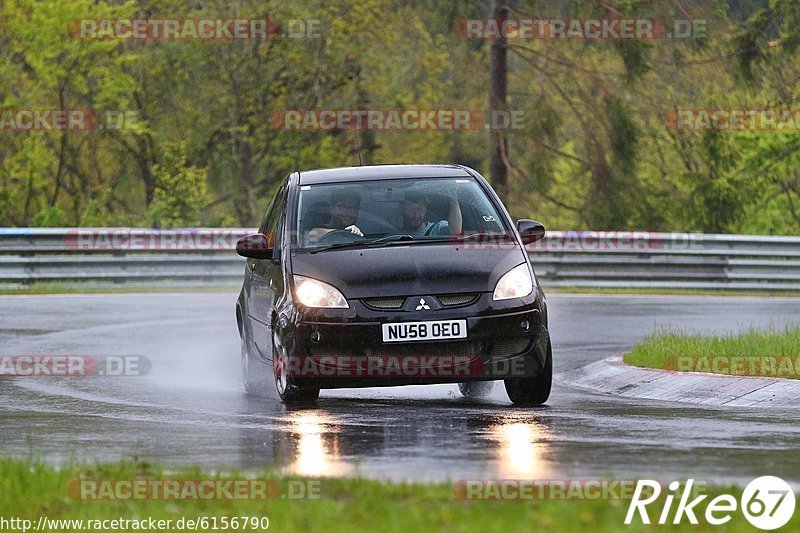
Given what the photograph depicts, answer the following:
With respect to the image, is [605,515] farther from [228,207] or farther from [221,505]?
[228,207]

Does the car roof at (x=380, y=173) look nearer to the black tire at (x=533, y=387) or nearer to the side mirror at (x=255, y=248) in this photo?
the side mirror at (x=255, y=248)

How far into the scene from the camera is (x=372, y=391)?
45.0 feet

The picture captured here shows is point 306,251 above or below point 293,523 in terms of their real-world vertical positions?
above

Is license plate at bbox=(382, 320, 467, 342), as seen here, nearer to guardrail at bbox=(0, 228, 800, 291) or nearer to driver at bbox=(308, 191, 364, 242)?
driver at bbox=(308, 191, 364, 242)

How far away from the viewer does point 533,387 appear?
11.8m

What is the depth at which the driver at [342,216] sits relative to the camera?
39.8ft

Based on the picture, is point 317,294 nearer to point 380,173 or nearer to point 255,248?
point 255,248

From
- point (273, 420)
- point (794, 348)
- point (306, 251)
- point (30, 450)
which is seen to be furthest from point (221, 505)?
point (794, 348)

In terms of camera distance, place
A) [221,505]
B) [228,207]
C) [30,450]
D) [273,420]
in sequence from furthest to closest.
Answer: [228,207] → [273,420] → [30,450] → [221,505]

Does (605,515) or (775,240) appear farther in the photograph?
(775,240)

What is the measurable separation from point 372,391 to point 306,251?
2.20 m

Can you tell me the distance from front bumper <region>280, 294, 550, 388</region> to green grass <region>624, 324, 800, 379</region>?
8.48 ft

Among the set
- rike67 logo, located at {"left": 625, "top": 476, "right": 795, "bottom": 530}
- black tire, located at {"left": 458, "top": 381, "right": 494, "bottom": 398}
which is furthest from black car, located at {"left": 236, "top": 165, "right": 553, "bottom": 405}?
rike67 logo, located at {"left": 625, "top": 476, "right": 795, "bottom": 530}

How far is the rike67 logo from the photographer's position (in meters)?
6.38
